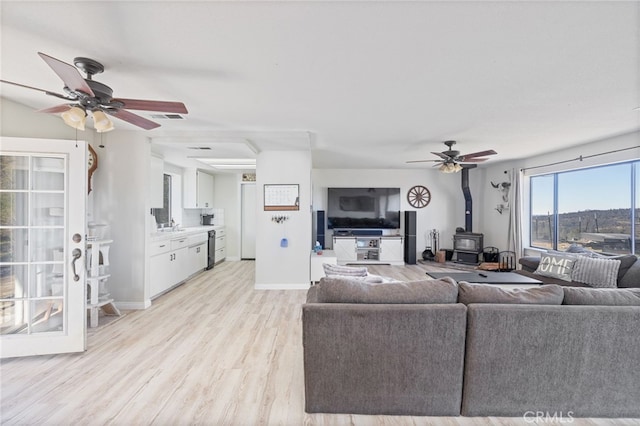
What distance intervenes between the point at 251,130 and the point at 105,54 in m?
1.90

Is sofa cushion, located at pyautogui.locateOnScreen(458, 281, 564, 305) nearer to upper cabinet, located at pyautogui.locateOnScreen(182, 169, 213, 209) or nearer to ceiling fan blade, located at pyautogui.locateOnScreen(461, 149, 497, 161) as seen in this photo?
ceiling fan blade, located at pyautogui.locateOnScreen(461, 149, 497, 161)

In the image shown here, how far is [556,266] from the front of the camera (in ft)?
12.7

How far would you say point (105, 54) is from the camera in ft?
6.28

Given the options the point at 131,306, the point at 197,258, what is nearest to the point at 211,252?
the point at 197,258

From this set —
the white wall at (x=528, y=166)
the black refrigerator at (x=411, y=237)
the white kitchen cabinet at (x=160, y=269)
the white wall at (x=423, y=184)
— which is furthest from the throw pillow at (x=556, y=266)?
the white kitchen cabinet at (x=160, y=269)

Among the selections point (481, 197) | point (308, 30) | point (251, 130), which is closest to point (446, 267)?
point (481, 197)

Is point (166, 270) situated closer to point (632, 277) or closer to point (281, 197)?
point (281, 197)

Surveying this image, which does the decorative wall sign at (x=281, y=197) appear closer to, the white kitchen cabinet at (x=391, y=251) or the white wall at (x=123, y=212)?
the white wall at (x=123, y=212)

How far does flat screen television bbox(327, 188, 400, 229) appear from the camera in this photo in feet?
23.1

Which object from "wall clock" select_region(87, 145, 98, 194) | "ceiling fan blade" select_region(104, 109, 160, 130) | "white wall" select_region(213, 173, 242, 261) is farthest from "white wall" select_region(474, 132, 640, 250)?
"wall clock" select_region(87, 145, 98, 194)

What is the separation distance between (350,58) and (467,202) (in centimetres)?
604

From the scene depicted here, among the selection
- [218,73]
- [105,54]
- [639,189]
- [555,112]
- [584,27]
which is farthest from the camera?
[639,189]

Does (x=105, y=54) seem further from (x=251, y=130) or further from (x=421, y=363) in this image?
(x=421, y=363)

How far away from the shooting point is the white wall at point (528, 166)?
3918 millimetres
